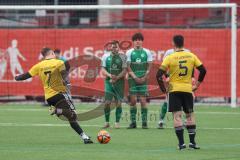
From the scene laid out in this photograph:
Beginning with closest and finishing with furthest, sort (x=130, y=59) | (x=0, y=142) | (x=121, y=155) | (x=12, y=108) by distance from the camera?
(x=121, y=155)
(x=0, y=142)
(x=130, y=59)
(x=12, y=108)

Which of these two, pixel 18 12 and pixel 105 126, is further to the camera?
pixel 18 12

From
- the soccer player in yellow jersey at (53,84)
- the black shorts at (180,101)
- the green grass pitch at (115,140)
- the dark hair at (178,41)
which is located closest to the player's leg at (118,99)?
the green grass pitch at (115,140)

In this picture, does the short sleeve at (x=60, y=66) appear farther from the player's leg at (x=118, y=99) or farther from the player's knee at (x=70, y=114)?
the player's leg at (x=118, y=99)

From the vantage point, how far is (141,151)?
15930 millimetres

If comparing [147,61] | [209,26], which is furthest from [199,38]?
[147,61]

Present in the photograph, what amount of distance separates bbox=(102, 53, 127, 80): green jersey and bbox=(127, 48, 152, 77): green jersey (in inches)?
11.1

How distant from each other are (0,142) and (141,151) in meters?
3.40

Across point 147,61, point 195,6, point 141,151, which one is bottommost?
point 141,151

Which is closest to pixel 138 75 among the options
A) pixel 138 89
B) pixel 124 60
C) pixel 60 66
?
pixel 138 89

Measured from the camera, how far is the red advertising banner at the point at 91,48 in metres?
29.3

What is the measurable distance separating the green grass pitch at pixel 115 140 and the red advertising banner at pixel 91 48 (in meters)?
3.14

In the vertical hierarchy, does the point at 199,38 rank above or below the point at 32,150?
above

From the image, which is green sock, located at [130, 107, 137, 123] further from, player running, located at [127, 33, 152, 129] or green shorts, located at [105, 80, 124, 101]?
green shorts, located at [105, 80, 124, 101]

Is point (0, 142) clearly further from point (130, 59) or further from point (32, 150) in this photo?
point (130, 59)
